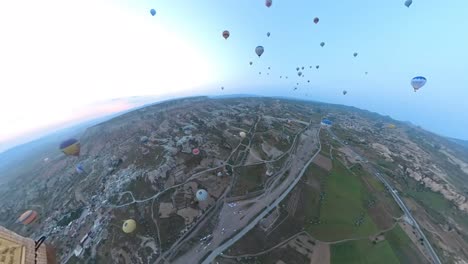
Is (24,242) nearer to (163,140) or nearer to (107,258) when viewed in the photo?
(107,258)

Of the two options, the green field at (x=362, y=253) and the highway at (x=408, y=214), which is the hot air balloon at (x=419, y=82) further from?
the green field at (x=362, y=253)

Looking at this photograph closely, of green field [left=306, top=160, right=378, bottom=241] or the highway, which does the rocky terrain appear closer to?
green field [left=306, top=160, right=378, bottom=241]

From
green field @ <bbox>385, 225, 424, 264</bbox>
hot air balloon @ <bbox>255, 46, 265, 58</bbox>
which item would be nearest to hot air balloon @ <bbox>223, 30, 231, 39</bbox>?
hot air balloon @ <bbox>255, 46, 265, 58</bbox>

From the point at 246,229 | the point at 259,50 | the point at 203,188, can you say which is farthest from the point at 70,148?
the point at 259,50

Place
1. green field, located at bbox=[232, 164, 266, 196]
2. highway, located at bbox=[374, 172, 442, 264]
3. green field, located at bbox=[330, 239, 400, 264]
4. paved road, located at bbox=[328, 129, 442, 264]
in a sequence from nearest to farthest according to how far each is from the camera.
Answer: green field, located at bbox=[330, 239, 400, 264]
highway, located at bbox=[374, 172, 442, 264]
paved road, located at bbox=[328, 129, 442, 264]
green field, located at bbox=[232, 164, 266, 196]

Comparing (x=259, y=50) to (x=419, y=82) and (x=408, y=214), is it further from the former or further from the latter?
(x=408, y=214)

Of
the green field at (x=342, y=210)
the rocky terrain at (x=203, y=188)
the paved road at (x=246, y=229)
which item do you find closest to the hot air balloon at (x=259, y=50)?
the rocky terrain at (x=203, y=188)
